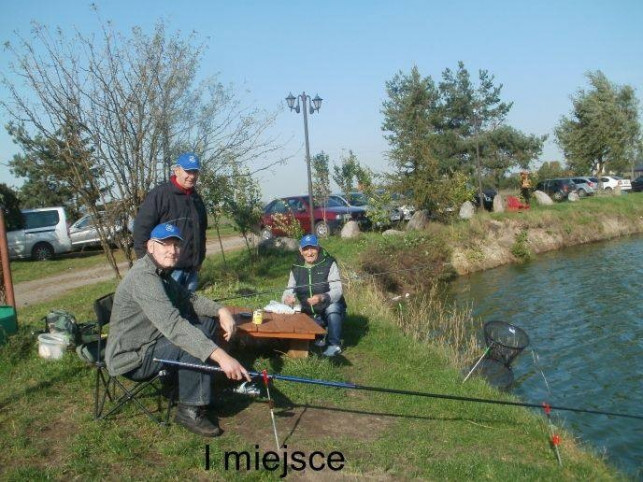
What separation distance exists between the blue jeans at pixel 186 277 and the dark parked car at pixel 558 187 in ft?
96.7

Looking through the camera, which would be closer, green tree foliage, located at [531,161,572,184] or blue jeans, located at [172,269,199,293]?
blue jeans, located at [172,269,199,293]

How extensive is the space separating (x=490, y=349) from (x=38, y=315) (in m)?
6.14

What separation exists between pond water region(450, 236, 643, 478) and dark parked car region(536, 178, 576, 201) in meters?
14.0

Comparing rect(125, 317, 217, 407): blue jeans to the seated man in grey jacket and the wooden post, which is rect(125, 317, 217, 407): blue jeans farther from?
the wooden post

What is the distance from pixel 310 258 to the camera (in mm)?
6574

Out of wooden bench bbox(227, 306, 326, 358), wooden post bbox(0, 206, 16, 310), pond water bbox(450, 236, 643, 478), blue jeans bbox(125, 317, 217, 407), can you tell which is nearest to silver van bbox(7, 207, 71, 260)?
pond water bbox(450, 236, 643, 478)

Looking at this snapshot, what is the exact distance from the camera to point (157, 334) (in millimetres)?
4301

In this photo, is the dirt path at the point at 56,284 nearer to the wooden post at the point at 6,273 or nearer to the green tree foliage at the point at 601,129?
the wooden post at the point at 6,273

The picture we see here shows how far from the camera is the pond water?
659 cm

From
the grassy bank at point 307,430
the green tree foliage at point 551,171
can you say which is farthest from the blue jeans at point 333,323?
the green tree foliage at point 551,171

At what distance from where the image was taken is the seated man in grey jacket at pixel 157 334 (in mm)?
4109

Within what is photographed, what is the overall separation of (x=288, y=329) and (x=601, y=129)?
109ft

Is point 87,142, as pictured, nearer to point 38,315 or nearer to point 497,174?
point 38,315

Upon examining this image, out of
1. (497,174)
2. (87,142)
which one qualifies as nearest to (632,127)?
(497,174)
